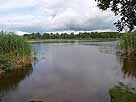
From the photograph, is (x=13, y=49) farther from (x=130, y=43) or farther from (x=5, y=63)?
(x=130, y=43)

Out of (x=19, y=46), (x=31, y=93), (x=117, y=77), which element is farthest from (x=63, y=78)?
(x=19, y=46)

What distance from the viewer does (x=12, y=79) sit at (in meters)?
27.8

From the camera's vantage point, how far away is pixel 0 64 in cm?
3088

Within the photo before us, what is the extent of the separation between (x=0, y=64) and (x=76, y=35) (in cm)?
13677

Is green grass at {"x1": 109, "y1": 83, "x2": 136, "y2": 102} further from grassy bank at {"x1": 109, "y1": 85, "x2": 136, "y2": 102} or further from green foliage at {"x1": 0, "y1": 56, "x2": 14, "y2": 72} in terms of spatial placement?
green foliage at {"x1": 0, "y1": 56, "x2": 14, "y2": 72}

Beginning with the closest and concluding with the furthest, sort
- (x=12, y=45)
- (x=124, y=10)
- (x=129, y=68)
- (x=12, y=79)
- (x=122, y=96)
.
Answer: (x=124, y=10), (x=122, y=96), (x=12, y=79), (x=129, y=68), (x=12, y=45)

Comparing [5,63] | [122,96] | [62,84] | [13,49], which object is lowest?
[62,84]

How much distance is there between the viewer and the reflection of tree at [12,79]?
2427cm

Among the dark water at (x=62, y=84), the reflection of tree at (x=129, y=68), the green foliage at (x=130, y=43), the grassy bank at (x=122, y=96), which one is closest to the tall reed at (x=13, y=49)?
the dark water at (x=62, y=84)

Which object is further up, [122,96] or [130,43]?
[130,43]

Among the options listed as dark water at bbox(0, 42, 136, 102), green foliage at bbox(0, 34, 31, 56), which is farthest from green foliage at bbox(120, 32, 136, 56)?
green foliage at bbox(0, 34, 31, 56)

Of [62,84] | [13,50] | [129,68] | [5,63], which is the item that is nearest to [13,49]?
[13,50]

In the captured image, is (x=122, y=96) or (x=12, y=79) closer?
(x=122, y=96)

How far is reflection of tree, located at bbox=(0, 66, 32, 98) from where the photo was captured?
2427 centimetres
